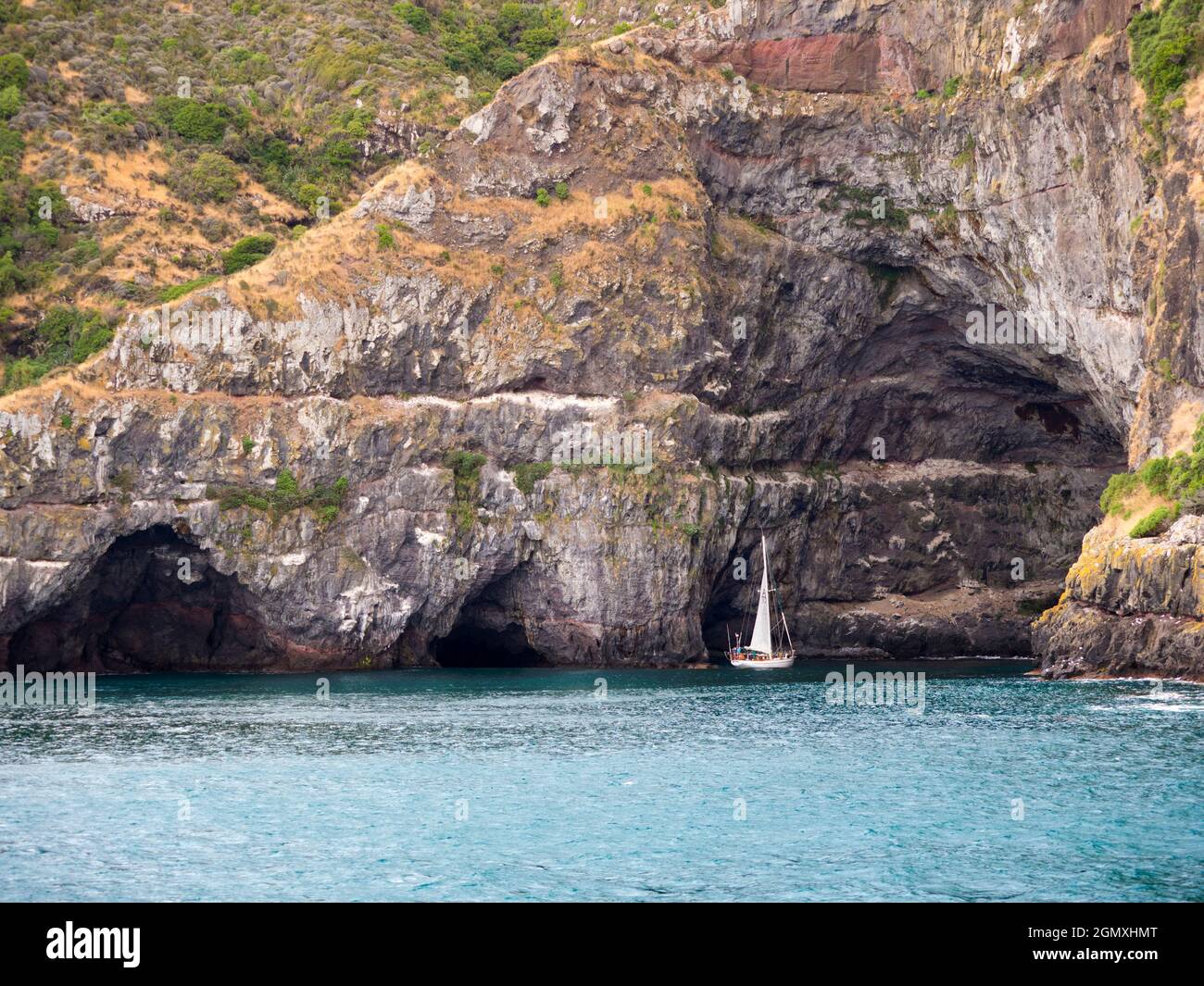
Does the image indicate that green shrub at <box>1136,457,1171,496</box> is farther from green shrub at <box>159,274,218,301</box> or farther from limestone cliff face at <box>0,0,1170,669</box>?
green shrub at <box>159,274,218,301</box>

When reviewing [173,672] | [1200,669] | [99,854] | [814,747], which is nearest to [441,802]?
[99,854]

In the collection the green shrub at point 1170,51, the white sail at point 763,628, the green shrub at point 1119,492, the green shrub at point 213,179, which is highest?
the green shrub at point 213,179

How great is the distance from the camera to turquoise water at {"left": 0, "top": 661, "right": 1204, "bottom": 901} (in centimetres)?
3095

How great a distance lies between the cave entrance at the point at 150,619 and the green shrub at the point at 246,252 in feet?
81.4

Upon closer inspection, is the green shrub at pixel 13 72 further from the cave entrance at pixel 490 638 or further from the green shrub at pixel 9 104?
the cave entrance at pixel 490 638

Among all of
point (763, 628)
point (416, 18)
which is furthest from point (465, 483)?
point (416, 18)

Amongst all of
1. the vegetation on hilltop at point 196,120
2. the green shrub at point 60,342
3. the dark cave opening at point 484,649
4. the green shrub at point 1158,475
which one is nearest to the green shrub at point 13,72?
the vegetation on hilltop at point 196,120

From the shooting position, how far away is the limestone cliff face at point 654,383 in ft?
262

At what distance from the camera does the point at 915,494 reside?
324 ft

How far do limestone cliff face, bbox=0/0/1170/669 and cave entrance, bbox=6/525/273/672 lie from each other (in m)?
0.22

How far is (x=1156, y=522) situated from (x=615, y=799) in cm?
3742

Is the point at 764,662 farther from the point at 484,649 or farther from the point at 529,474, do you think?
the point at 484,649

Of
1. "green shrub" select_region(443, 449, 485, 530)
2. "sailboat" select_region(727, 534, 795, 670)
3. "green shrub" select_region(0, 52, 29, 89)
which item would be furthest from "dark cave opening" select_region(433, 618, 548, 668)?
"green shrub" select_region(0, 52, 29, 89)

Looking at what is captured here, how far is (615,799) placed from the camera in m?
40.3
